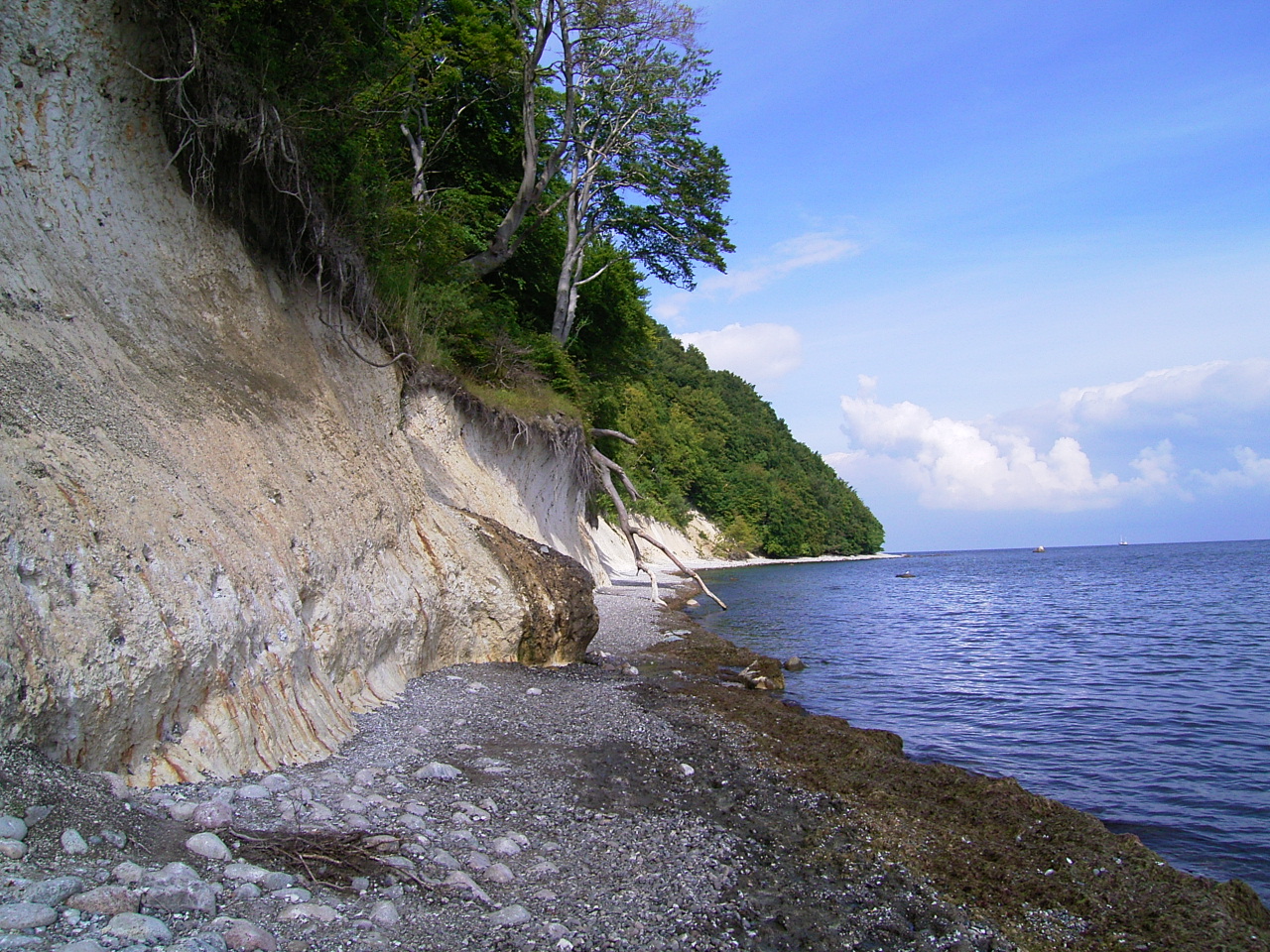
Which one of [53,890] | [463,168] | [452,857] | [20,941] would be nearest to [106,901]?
[53,890]

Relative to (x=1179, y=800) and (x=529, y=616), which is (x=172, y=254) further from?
(x=1179, y=800)

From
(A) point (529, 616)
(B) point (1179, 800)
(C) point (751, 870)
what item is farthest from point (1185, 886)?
(A) point (529, 616)

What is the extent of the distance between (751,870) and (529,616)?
5.51 meters

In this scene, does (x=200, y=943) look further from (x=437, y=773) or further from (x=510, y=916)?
(x=437, y=773)

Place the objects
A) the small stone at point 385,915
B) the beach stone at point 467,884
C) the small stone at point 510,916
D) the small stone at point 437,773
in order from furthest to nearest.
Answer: the small stone at point 437,773, the beach stone at point 467,884, the small stone at point 510,916, the small stone at point 385,915

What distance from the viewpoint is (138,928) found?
8.88ft

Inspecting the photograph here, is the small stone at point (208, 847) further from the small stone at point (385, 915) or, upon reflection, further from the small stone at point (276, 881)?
the small stone at point (385, 915)

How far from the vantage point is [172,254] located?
688cm

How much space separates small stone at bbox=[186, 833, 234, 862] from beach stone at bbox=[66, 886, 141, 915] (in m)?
0.53

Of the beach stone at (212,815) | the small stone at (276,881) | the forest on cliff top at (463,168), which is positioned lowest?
the small stone at (276,881)

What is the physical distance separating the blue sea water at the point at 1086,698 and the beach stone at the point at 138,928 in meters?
7.45

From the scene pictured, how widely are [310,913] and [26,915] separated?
0.97 meters

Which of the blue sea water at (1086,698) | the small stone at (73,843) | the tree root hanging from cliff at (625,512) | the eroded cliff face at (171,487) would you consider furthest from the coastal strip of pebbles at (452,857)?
the tree root hanging from cliff at (625,512)

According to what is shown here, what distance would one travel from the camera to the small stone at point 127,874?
118 inches
